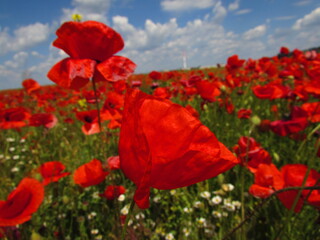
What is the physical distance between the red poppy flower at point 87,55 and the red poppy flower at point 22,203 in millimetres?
509

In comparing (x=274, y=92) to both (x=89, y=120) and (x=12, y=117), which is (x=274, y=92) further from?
(x=12, y=117)

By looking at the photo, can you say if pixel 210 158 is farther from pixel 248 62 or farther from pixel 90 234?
pixel 248 62

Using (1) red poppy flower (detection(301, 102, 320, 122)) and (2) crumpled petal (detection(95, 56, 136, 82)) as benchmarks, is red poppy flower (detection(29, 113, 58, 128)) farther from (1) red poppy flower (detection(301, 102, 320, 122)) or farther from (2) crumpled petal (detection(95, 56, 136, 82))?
(1) red poppy flower (detection(301, 102, 320, 122))

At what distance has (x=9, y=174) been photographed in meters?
2.37

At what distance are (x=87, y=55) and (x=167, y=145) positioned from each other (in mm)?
681

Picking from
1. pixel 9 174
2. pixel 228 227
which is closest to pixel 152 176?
pixel 228 227

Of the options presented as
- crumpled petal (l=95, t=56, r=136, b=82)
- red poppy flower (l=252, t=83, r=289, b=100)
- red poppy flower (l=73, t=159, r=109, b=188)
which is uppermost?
crumpled petal (l=95, t=56, r=136, b=82)

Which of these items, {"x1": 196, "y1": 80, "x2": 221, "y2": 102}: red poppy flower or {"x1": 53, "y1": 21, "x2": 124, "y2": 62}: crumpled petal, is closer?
{"x1": 53, "y1": 21, "x2": 124, "y2": 62}: crumpled petal

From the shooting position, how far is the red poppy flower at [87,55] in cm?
88

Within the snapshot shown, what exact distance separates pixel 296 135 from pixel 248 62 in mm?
2901

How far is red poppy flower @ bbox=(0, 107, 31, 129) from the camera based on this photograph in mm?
2080

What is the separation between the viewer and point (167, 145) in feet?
1.50

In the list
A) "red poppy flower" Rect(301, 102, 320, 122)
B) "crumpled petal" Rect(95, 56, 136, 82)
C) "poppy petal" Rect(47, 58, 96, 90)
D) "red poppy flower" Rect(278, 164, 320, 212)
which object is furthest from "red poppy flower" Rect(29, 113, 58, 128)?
"red poppy flower" Rect(301, 102, 320, 122)

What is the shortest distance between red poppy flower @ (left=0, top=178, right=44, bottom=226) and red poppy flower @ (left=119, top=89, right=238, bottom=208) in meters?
0.76
